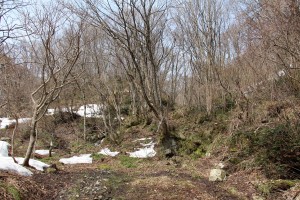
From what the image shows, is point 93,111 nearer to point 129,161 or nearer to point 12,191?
point 129,161

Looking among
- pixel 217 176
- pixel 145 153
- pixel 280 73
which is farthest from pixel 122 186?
pixel 280 73

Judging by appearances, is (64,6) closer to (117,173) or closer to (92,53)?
(117,173)

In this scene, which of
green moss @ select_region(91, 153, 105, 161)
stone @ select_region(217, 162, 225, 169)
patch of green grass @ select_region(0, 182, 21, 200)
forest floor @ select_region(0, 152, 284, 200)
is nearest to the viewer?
patch of green grass @ select_region(0, 182, 21, 200)

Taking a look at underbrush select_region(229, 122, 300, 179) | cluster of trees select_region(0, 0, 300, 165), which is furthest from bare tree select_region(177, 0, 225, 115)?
underbrush select_region(229, 122, 300, 179)

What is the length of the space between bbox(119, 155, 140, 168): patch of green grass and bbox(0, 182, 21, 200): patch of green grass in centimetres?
569

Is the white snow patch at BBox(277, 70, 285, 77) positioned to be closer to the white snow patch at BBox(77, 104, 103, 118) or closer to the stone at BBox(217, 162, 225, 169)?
the stone at BBox(217, 162, 225, 169)

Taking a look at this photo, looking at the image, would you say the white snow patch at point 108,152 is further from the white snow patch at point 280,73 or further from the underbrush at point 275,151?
the white snow patch at point 280,73

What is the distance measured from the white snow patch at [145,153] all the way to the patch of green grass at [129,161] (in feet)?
2.00

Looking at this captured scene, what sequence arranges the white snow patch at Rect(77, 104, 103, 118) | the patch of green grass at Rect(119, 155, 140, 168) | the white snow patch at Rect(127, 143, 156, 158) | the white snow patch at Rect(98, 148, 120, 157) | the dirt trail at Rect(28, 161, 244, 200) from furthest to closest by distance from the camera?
the white snow patch at Rect(77, 104, 103, 118) → the white snow patch at Rect(98, 148, 120, 157) → the white snow patch at Rect(127, 143, 156, 158) → the patch of green grass at Rect(119, 155, 140, 168) → the dirt trail at Rect(28, 161, 244, 200)

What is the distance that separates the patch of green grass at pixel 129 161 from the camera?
1126 cm

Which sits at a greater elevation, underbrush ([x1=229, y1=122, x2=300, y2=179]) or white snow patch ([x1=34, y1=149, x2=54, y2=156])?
underbrush ([x1=229, y1=122, x2=300, y2=179])

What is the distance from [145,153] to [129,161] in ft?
4.56

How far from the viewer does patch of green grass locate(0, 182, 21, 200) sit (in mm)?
5555

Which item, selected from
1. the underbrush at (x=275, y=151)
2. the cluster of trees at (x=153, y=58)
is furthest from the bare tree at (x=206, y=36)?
the underbrush at (x=275, y=151)
